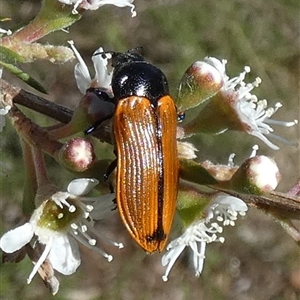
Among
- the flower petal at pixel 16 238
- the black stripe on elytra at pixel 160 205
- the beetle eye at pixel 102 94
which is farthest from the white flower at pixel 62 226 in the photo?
the beetle eye at pixel 102 94

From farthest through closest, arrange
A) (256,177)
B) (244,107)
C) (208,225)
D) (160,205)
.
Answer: (208,225) → (244,107) → (160,205) → (256,177)

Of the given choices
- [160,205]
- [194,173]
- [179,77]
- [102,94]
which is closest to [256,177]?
[194,173]

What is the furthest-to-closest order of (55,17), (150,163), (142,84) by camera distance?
(142,84) → (55,17) → (150,163)

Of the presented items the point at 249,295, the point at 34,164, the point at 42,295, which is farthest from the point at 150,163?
the point at 249,295

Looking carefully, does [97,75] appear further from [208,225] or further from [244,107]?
[208,225]

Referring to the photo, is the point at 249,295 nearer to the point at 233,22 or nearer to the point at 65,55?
the point at 233,22

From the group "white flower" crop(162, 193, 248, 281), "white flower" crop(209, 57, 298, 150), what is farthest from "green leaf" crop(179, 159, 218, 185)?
"white flower" crop(209, 57, 298, 150)

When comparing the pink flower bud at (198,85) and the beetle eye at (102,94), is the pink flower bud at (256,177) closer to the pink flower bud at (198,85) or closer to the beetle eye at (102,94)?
the pink flower bud at (198,85)

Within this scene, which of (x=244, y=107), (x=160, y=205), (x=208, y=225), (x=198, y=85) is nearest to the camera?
(x=160, y=205)
